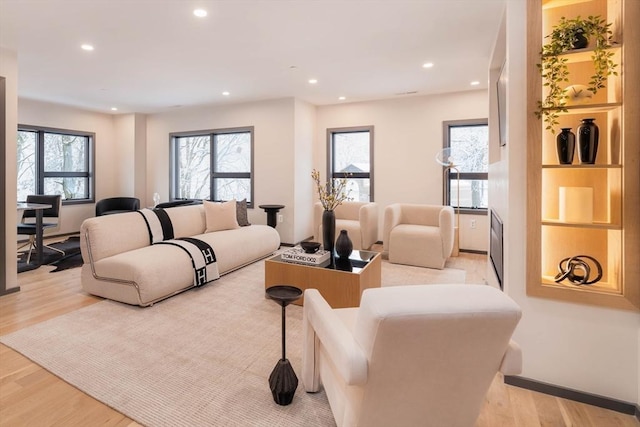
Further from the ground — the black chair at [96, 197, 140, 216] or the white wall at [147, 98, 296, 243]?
the white wall at [147, 98, 296, 243]

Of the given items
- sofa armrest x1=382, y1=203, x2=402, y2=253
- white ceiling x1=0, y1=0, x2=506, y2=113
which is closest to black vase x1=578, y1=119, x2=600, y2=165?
white ceiling x1=0, y1=0, x2=506, y2=113

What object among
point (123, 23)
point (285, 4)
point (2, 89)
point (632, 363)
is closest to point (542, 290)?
point (632, 363)

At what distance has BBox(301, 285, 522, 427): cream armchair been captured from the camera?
1056mm

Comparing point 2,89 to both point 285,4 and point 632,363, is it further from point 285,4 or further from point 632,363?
point 632,363

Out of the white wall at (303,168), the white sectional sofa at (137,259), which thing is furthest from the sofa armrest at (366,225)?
the white sectional sofa at (137,259)

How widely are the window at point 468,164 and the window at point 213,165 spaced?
3.53m

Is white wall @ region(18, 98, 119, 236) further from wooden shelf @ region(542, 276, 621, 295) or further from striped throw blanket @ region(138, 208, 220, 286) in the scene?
wooden shelf @ region(542, 276, 621, 295)

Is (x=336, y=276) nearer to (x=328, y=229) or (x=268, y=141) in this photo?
(x=328, y=229)

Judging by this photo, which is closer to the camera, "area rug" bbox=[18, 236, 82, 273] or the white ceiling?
the white ceiling

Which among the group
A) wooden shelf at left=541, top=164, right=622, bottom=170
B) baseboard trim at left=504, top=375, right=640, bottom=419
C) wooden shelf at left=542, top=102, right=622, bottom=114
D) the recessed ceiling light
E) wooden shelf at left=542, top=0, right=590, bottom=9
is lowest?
baseboard trim at left=504, top=375, right=640, bottom=419

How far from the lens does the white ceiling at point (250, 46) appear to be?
9.37ft

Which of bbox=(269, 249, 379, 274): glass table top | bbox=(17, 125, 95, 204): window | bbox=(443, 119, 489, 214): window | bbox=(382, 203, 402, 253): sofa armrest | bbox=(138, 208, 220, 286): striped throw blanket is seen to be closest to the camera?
bbox=(269, 249, 379, 274): glass table top

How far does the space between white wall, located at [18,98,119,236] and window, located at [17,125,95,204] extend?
0.13 m

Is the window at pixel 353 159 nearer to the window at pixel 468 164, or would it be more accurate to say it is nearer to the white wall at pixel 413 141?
the white wall at pixel 413 141
